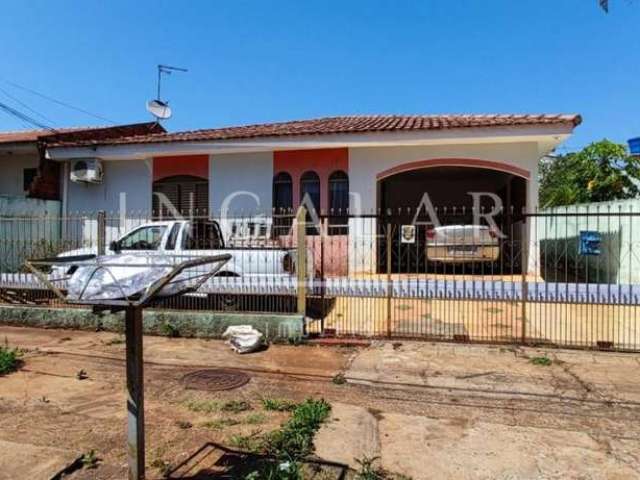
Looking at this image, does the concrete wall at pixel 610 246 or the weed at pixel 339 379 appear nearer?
the weed at pixel 339 379

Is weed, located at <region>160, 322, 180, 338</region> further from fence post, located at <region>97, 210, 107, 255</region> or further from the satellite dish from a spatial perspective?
the satellite dish

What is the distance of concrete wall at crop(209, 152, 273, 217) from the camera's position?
11.9 m

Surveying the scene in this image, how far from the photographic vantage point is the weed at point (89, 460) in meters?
3.25

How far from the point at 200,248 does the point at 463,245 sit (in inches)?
180

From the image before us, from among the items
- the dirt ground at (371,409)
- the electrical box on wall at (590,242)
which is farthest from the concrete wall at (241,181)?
the electrical box on wall at (590,242)

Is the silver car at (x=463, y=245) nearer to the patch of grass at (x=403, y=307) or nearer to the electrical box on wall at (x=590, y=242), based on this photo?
the patch of grass at (x=403, y=307)

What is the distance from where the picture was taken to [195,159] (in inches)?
487

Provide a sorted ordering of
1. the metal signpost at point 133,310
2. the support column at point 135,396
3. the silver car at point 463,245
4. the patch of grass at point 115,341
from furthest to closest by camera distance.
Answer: the silver car at point 463,245 → the patch of grass at point 115,341 → the support column at point 135,396 → the metal signpost at point 133,310

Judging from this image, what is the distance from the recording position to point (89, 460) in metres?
3.29

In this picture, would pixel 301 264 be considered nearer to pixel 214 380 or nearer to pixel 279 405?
pixel 214 380

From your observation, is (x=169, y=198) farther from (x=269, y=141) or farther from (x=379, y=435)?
(x=379, y=435)

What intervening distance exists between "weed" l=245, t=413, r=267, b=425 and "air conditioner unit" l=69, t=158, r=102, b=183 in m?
10.4

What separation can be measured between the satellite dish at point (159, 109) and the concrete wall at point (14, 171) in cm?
430

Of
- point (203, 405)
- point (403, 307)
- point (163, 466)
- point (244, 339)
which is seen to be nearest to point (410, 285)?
point (403, 307)
